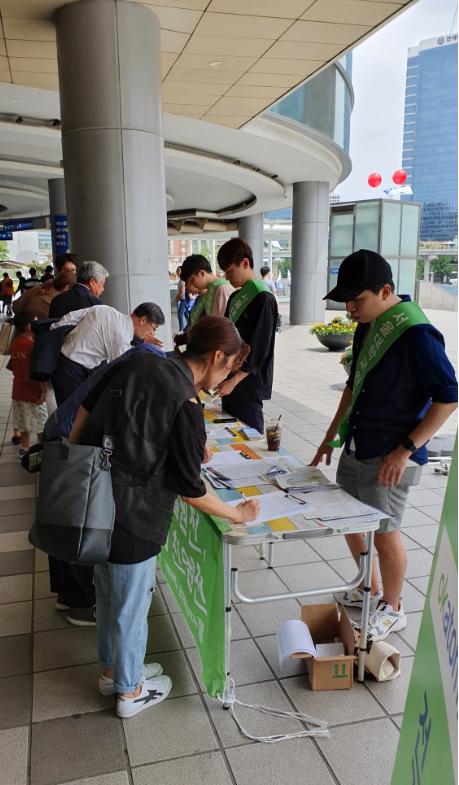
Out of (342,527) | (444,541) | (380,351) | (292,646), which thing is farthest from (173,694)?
(444,541)

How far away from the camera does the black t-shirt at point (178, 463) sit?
170cm

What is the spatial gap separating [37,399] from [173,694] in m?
3.27

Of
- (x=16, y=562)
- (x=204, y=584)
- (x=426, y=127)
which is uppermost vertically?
(x=426, y=127)

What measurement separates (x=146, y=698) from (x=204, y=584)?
0.47 meters

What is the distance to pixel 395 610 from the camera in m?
2.59

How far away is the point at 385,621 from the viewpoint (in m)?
2.53

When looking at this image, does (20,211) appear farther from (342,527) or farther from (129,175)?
(342,527)

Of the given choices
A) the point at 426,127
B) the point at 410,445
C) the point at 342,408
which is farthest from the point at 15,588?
the point at 426,127

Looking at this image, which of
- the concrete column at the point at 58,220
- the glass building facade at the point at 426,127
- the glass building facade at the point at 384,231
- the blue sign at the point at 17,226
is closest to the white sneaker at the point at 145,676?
the concrete column at the point at 58,220

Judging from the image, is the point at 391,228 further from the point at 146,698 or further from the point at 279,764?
the point at 279,764

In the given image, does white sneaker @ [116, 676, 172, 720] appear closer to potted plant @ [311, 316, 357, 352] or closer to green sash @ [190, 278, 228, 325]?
green sash @ [190, 278, 228, 325]

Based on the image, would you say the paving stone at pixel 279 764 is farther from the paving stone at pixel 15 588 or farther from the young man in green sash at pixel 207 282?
the young man in green sash at pixel 207 282

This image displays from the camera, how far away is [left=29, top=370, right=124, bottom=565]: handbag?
175cm

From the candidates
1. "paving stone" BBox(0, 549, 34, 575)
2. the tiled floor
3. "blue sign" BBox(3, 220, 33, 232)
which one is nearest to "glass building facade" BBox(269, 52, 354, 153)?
"paving stone" BBox(0, 549, 34, 575)
